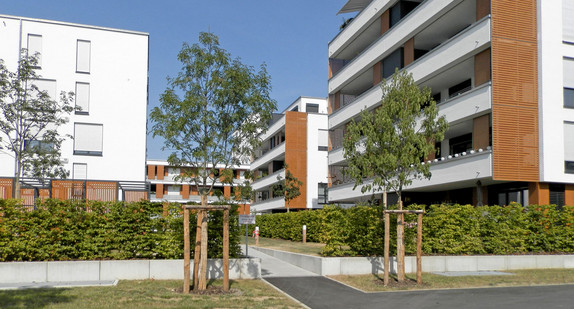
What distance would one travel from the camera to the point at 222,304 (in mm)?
12125

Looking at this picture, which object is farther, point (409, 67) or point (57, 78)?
point (57, 78)

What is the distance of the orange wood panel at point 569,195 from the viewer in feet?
82.9

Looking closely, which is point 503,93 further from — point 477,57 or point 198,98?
point 198,98

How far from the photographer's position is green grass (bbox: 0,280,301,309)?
1144 centimetres

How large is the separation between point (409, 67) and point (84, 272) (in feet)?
73.9

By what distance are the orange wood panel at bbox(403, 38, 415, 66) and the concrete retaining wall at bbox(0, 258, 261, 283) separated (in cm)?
2001

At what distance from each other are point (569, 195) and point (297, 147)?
1369 inches

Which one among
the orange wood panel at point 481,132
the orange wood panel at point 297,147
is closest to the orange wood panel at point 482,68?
the orange wood panel at point 481,132

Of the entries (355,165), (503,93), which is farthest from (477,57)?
(355,165)

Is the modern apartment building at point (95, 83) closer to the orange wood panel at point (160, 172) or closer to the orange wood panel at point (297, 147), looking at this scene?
the orange wood panel at point (297, 147)

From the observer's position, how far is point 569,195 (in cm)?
2534

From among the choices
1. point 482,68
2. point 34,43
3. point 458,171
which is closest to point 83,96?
point 34,43

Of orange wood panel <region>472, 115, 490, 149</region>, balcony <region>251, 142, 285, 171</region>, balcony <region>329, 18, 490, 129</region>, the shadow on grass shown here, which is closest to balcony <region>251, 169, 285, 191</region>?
balcony <region>251, 142, 285, 171</region>

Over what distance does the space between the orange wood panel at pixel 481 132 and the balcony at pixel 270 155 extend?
33.8m
